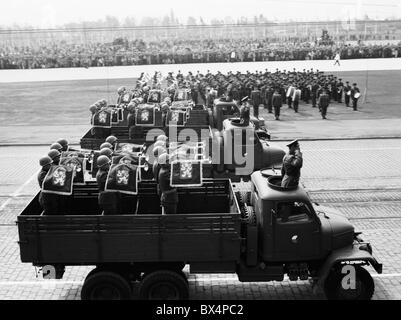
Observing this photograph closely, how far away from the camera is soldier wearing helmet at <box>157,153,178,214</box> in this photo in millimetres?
9430

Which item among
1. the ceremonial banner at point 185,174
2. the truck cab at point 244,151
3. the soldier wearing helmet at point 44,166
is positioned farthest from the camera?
the truck cab at point 244,151

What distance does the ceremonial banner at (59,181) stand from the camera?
9.14 m

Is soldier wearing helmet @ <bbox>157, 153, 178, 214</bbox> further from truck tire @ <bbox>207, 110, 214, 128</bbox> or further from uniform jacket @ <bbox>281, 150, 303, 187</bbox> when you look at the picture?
truck tire @ <bbox>207, 110, 214, 128</bbox>

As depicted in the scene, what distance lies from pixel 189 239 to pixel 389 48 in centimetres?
5778

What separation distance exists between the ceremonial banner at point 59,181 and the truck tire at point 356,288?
4488 mm

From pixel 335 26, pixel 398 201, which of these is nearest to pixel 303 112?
pixel 398 201

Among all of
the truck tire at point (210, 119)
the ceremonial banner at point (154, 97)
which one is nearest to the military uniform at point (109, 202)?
the truck tire at point (210, 119)

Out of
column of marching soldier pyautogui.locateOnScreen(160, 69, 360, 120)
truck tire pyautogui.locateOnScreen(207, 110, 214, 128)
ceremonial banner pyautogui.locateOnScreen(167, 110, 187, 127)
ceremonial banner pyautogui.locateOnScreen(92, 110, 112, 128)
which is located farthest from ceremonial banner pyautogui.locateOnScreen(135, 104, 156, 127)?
column of marching soldier pyautogui.locateOnScreen(160, 69, 360, 120)

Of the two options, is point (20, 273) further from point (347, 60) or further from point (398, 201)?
point (347, 60)

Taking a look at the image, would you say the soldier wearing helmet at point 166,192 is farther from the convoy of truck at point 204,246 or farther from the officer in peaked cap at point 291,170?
the officer in peaked cap at point 291,170

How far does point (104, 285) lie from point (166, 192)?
1.82 metres

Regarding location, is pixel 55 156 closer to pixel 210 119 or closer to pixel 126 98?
pixel 210 119

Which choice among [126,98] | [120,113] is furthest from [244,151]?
[126,98]

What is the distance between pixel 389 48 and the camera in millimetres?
60906
